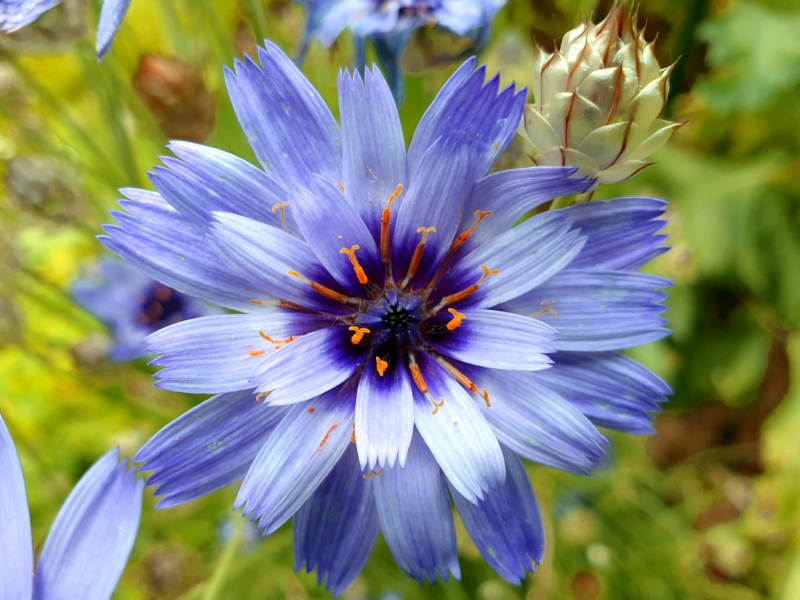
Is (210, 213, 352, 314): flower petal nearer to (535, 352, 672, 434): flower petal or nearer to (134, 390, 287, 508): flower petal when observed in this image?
(134, 390, 287, 508): flower petal

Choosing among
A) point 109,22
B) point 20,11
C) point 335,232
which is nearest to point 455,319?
point 335,232

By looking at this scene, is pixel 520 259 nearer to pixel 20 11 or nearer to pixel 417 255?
pixel 417 255

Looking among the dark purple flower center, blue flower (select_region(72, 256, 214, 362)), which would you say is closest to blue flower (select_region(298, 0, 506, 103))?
blue flower (select_region(72, 256, 214, 362))

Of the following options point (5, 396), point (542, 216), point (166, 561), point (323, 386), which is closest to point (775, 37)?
point (542, 216)

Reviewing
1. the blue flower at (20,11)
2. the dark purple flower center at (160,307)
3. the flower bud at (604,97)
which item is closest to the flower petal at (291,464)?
the flower bud at (604,97)

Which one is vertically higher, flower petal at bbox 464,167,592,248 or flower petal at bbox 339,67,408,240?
flower petal at bbox 339,67,408,240

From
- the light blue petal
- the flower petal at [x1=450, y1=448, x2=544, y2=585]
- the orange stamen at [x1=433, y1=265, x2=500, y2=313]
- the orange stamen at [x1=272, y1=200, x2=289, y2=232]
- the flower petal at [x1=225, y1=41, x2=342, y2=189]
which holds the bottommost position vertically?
the flower petal at [x1=450, y1=448, x2=544, y2=585]

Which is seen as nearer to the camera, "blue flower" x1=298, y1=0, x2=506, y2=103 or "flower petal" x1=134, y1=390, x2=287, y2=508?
"flower petal" x1=134, y1=390, x2=287, y2=508

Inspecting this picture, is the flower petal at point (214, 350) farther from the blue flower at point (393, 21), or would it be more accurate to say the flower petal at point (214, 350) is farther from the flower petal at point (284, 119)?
the blue flower at point (393, 21)
